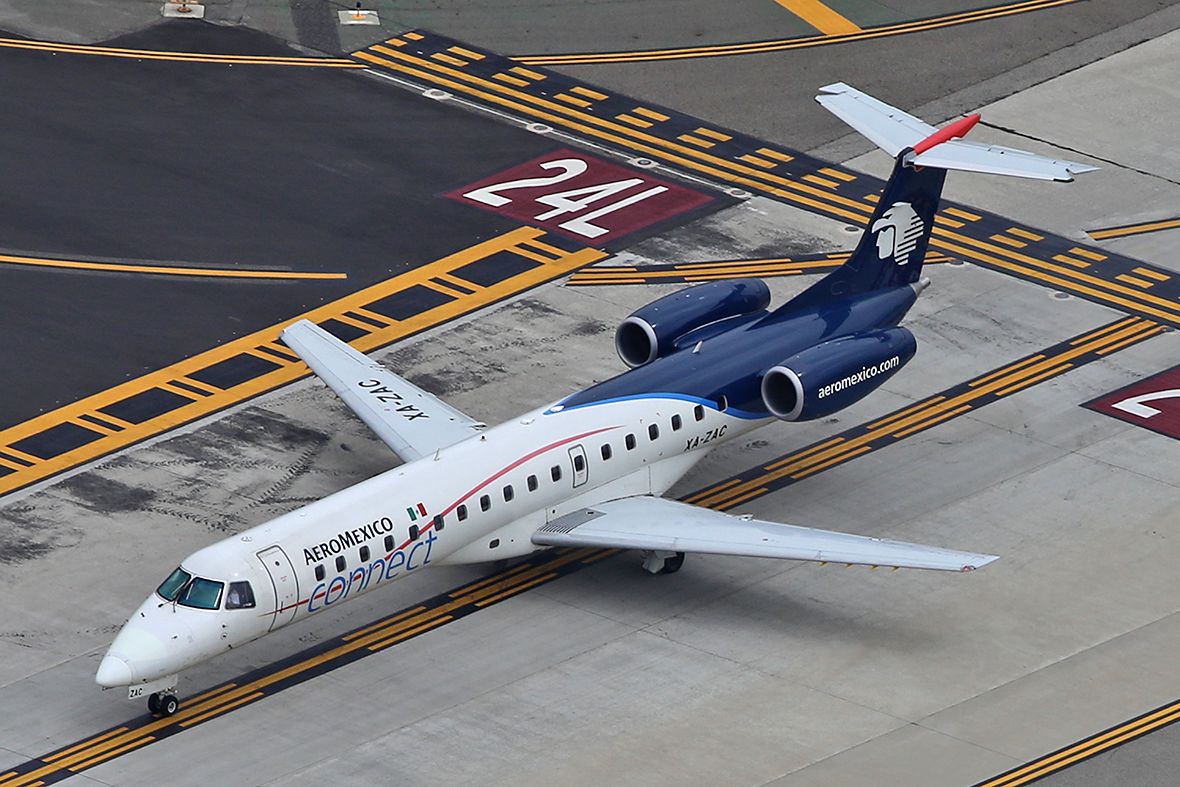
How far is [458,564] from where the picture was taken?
4434cm

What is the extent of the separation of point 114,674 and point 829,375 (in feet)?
47.3

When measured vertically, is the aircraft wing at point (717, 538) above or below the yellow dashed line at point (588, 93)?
below

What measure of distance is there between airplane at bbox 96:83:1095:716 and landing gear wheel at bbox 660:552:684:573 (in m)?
0.10

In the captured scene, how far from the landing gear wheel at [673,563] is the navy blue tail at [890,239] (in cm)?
611

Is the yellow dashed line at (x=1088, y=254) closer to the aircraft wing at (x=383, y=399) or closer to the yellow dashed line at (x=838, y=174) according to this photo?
the yellow dashed line at (x=838, y=174)

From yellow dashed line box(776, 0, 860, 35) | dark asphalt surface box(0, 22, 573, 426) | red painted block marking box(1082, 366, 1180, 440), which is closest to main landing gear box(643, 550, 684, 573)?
red painted block marking box(1082, 366, 1180, 440)

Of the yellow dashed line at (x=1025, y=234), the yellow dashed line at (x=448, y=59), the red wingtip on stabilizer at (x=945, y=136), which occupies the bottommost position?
the yellow dashed line at (x=1025, y=234)

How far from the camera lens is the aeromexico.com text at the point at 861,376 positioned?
45.9m

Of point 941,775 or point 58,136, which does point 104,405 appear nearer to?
point 58,136

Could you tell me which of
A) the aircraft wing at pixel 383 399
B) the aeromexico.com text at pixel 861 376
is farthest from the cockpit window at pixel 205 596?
the aeromexico.com text at pixel 861 376

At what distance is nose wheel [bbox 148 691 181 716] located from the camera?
40531 millimetres

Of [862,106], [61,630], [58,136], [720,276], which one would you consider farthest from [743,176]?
[61,630]

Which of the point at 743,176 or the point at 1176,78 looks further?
the point at 1176,78

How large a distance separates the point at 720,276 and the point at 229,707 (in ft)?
64.5
